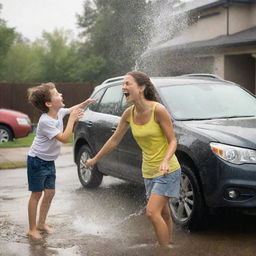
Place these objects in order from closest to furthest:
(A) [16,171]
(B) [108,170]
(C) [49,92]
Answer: (C) [49,92] → (B) [108,170] → (A) [16,171]

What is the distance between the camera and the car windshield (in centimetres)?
653

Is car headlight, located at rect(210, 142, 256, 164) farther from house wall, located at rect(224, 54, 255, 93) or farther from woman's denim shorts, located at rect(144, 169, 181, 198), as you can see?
house wall, located at rect(224, 54, 255, 93)

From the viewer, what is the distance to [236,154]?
544 centimetres

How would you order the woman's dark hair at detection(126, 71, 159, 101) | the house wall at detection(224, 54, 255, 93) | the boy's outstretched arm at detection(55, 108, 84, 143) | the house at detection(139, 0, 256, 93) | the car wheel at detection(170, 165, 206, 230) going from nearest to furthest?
the woman's dark hair at detection(126, 71, 159, 101), the boy's outstretched arm at detection(55, 108, 84, 143), the car wheel at detection(170, 165, 206, 230), the house at detection(139, 0, 256, 93), the house wall at detection(224, 54, 255, 93)

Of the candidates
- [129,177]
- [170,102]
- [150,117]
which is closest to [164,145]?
[150,117]

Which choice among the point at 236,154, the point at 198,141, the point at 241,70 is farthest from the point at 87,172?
the point at 241,70

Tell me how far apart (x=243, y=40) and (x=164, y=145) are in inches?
631

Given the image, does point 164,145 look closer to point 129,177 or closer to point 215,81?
point 129,177

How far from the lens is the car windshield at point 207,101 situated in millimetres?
6531

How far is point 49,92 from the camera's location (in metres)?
5.73

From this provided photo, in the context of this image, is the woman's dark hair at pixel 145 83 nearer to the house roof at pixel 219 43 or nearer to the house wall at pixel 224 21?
the house roof at pixel 219 43

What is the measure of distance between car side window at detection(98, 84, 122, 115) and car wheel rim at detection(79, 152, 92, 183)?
850 mm

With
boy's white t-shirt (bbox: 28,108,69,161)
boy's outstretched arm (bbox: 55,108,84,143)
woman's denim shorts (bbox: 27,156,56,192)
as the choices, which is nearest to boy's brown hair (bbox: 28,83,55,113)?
boy's white t-shirt (bbox: 28,108,69,161)

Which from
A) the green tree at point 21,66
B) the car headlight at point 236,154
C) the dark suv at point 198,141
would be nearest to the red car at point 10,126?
the dark suv at point 198,141
